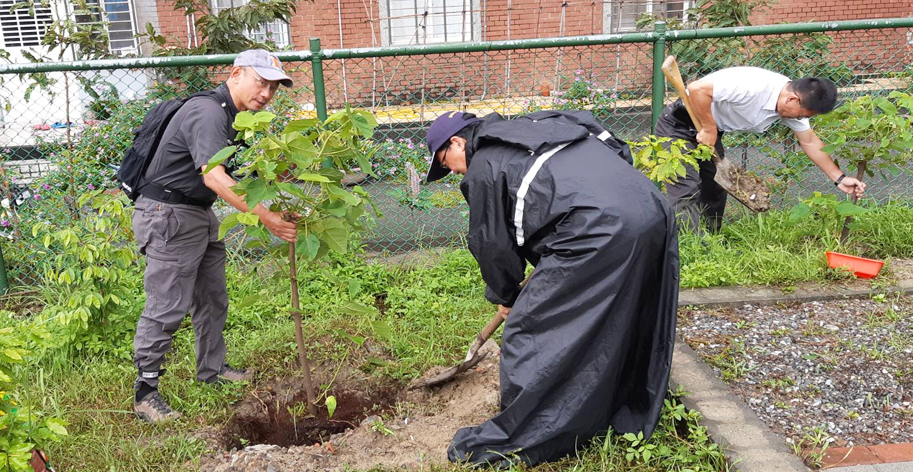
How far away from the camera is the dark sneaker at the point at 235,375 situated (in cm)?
373

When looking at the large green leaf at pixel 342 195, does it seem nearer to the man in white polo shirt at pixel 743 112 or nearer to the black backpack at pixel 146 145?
the black backpack at pixel 146 145

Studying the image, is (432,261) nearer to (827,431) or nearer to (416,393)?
(416,393)

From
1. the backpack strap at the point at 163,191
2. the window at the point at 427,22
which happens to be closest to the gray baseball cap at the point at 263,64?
the backpack strap at the point at 163,191

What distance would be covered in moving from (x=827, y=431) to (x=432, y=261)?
281 cm

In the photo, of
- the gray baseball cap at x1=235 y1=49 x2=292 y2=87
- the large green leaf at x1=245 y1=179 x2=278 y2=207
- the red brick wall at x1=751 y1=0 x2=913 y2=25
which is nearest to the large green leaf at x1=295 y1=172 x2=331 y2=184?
the large green leaf at x1=245 y1=179 x2=278 y2=207

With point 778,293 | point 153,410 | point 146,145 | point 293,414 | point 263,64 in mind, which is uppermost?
point 263,64

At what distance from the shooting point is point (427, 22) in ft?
37.6

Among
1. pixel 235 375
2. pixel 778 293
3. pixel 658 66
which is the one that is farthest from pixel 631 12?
pixel 235 375

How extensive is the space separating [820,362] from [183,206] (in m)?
A: 3.07

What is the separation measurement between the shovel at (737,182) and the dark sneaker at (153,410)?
3.62 m

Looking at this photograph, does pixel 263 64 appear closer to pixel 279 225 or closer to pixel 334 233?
pixel 279 225

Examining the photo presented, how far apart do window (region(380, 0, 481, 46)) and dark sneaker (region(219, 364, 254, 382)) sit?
26.6 ft

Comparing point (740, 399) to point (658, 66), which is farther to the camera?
point (658, 66)

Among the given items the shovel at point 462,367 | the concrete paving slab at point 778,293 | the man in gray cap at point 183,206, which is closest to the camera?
the man in gray cap at point 183,206
